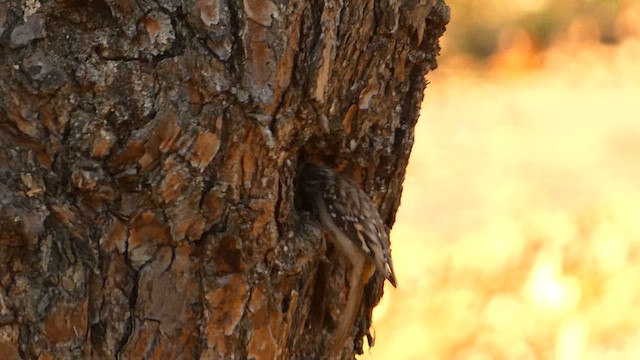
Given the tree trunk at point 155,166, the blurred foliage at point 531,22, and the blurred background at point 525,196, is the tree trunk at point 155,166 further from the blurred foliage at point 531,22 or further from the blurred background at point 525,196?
the blurred foliage at point 531,22

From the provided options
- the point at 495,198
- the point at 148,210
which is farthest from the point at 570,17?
the point at 148,210

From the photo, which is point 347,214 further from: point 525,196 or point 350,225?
point 525,196

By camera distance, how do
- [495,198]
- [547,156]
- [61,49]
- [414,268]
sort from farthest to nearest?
[547,156] < [495,198] < [414,268] < [61,49]

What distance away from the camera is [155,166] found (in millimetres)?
2418

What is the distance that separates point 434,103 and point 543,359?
3.76m

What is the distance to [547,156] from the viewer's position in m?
7.66

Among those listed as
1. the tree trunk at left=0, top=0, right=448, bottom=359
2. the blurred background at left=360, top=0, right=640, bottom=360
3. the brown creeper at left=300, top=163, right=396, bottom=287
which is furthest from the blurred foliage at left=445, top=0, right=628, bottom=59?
the tree trunk at left=0, top=0, right=448, bottom=359

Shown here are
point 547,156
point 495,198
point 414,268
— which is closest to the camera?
point 414,268

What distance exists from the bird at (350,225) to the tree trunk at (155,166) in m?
0.26

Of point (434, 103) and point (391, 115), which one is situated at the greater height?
point (434, 103)

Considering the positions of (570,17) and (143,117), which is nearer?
(143,117)

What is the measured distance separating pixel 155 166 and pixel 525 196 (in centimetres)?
480

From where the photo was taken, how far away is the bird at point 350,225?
2963mm

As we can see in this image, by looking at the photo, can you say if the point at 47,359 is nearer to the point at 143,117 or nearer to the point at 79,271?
the point at 79,271
